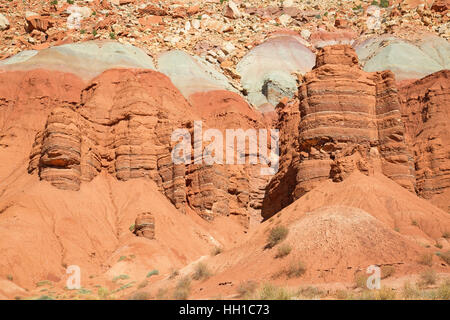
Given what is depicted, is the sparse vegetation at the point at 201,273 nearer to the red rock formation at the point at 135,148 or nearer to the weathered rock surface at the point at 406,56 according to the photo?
the red rock formation at the point at 135,148

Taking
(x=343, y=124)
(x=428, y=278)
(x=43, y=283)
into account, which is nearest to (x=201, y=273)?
(x=428, y=278)

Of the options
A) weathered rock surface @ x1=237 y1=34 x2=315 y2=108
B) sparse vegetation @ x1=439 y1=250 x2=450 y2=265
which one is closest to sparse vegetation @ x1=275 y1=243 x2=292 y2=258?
sparse vegetation @ x1=439 y1=250 x2=450 y2=265

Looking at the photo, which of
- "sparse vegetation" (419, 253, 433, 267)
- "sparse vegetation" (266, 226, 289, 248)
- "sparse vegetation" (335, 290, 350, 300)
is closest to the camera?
"sparse vegetation" (335, 290, 350, 300)

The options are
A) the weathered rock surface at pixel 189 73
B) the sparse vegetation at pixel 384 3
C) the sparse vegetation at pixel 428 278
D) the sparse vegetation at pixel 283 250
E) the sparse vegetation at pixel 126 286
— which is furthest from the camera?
the sparse vegetation at pixel 384 3

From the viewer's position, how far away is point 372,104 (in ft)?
153

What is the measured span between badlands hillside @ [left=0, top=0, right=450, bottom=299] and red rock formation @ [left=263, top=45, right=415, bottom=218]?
0.36 feet

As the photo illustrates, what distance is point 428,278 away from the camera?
2327cm

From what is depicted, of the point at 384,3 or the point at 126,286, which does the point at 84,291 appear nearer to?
the point at 126,286

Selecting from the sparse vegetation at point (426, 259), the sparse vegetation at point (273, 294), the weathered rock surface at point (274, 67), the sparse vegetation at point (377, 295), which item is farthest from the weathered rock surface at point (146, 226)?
the weathered rock surface at point (274, 67)

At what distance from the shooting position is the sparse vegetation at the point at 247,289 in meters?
22.9

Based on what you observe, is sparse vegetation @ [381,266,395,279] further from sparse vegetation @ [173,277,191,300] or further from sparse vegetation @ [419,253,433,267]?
sparse vegetation @ [173,277,191,300]

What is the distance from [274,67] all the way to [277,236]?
70.5 m

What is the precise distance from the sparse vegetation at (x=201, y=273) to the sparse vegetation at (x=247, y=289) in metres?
4.31

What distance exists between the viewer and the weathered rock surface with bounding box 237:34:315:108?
91.7 metres
